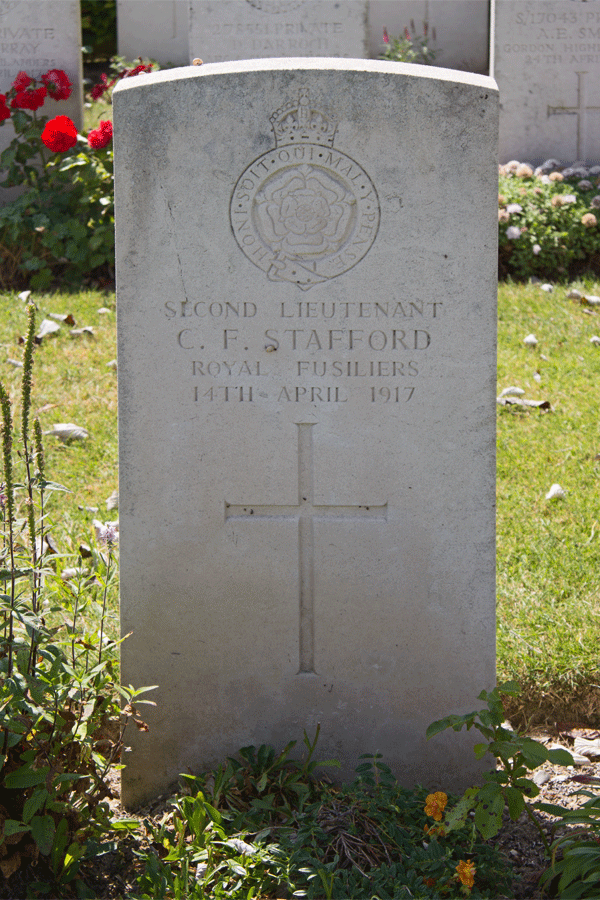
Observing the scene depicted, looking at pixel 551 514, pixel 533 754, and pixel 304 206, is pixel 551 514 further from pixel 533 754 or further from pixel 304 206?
pixel 304 206

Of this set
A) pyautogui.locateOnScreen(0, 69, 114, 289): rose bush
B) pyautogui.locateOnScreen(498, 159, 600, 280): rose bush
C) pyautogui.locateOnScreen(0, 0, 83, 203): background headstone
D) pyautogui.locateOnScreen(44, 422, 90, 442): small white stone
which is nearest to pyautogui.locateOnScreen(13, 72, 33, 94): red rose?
pyautogui.locateOnScreen(0, 69, 114, 289): rose bush

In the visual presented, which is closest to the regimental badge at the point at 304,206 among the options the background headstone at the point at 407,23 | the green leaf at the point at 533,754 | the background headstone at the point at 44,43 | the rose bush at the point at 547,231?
the green leaf at the point at 533,754

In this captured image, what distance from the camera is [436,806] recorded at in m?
2.18

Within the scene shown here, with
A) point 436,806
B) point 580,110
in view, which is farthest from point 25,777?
point 580,110

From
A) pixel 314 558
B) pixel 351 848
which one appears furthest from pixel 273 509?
pixel 351 848

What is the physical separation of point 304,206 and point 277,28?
250 inches

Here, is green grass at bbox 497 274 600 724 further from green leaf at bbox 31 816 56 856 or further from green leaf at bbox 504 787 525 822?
green leaf at bbox 31 816 56 856

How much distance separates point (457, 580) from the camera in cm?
252

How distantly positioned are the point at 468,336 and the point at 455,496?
421 mm

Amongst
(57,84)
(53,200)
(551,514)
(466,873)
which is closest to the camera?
(466,873)

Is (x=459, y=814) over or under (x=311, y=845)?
over

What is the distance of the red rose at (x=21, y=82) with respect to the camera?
6980mm

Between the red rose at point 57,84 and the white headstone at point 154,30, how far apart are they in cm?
547

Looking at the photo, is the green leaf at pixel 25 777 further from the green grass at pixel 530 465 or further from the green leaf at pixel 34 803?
the green grass at pixel 530 465
